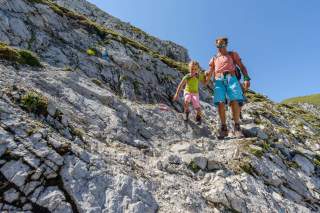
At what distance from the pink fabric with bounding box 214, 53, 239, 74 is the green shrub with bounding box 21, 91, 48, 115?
691 centimetres

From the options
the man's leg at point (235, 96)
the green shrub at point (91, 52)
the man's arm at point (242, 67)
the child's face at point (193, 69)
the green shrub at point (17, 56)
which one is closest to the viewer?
the green shrub at point (17, 56)

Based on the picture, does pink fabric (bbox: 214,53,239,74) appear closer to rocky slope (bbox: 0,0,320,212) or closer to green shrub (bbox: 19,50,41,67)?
rocky slope (bbox: 0,0,320,212)

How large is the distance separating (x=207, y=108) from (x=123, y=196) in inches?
457

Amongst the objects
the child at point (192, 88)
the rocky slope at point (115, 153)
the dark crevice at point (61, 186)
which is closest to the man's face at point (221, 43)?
the child at point (192, 88)

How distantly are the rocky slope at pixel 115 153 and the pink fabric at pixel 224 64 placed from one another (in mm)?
2780

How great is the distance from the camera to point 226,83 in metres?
12.4

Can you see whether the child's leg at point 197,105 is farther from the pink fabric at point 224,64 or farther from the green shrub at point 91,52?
the green shrub at point 91,52

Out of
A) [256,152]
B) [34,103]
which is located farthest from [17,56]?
[256,152]

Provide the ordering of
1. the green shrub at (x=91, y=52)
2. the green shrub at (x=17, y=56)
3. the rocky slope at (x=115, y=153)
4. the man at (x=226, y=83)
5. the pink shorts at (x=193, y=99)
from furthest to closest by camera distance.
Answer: the green shrub at (x=91, y=52)
the pink shorts at (x=193, y=99)
the man at (x=226, y=83)
the green shrub at (x=17, y=56)
the rocky slope at (x=115, y=153)

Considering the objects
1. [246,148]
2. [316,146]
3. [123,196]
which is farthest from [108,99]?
[316,146]

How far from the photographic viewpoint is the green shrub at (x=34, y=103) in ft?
27.3

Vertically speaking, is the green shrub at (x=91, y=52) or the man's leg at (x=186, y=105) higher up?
the green shrub at (x=91, y=52)

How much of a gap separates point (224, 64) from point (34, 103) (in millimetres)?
7380

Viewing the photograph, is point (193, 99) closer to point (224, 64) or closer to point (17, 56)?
point (224, 64)
